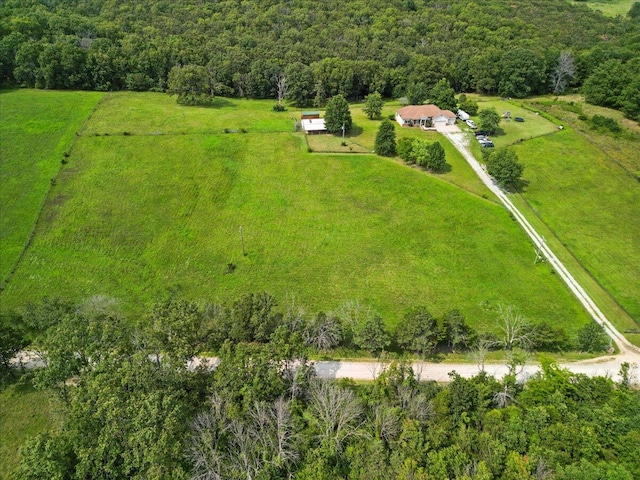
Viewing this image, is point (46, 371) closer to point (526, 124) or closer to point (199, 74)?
point (199, 74)

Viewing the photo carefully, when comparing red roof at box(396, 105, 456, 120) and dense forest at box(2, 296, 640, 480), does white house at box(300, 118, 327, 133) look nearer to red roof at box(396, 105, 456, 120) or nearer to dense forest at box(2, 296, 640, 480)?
red roof at box(396, 105, 456, 120)

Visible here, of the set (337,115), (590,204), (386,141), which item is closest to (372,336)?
(386,141)

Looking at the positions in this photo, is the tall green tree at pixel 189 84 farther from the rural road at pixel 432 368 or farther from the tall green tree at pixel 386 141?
the rural road at pixel 432 368

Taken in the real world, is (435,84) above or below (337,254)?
above

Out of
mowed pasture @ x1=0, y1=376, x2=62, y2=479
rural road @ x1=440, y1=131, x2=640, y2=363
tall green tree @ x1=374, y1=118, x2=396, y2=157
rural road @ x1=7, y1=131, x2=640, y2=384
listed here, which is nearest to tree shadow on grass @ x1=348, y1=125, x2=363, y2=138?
A: tall green tree @ x1=374, y1=118, x2=396, y2=157

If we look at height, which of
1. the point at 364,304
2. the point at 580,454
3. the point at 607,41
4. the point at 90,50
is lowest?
the point at 364,304

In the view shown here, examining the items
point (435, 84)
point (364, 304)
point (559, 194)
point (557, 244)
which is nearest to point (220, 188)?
point (364, 304)

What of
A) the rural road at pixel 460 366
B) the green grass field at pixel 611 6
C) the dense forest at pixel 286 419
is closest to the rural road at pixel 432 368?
the rural road at pixel 460 366
